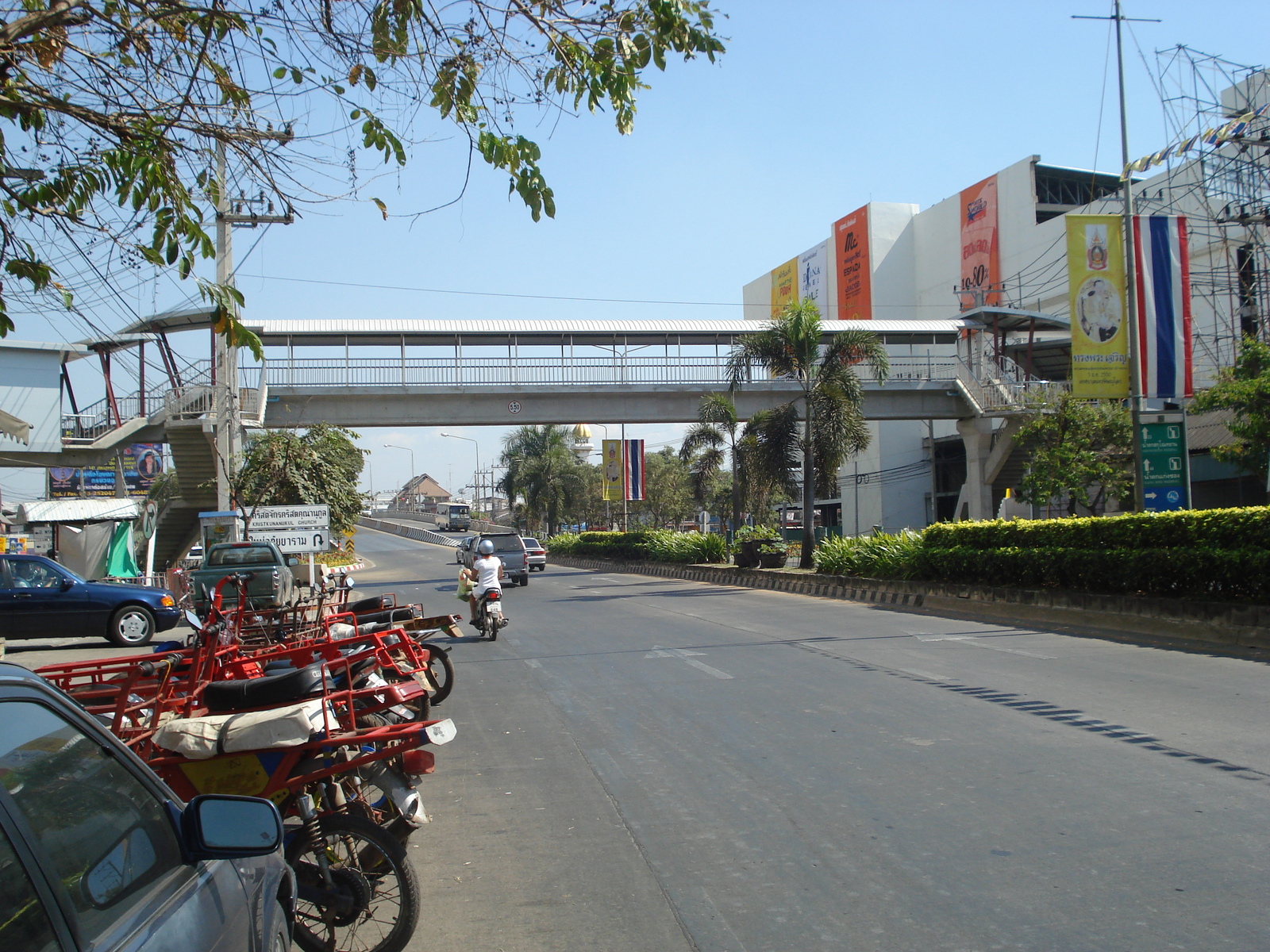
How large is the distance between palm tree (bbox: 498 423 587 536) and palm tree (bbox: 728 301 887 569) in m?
33.7

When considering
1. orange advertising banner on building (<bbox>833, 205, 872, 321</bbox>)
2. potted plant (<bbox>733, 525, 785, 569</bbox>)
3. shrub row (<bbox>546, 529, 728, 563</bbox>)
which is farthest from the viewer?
orange advertising banner on building (<bbox>833, 205, 872, 321</bbox>)

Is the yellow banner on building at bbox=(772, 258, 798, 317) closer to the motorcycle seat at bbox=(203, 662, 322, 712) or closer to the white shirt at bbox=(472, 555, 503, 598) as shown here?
the white shirt at bbox=(472, 555, 503, 598)

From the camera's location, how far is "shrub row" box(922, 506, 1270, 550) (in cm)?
1291

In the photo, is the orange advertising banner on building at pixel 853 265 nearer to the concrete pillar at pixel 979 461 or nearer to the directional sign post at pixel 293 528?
the concrete pillar at pixel 979 461

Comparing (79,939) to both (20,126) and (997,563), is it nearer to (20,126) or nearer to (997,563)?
(20,126)

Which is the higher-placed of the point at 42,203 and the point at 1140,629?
the point at 42,203

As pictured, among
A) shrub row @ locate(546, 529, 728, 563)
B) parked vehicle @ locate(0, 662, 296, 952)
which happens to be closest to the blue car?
parked vehicle @ locate(0, 662, 296, 952)

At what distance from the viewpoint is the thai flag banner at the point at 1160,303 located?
704 inches

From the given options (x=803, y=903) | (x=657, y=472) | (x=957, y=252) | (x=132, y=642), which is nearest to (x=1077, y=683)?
(x=803, y=903)

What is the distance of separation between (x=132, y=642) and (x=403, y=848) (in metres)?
14.7

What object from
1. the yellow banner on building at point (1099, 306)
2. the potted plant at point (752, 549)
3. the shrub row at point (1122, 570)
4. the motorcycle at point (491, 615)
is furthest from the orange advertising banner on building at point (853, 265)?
the motorcycle at point (491, 615)

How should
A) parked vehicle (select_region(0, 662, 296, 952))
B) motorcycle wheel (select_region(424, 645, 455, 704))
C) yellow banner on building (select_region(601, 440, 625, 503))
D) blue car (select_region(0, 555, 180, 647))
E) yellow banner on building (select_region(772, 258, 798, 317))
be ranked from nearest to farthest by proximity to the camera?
parked vehicle (select_region(0, 662, 296, 952))
motorcycle wheel (select_region(424, 645, 455, 704))
blue car (select_region(0, 555, 180, 647))
yellow banner on building (select_region(601, 440, 625, 503))
yellow banner on building (select_region(772, 258, 798, 317))

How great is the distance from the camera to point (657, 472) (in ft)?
252

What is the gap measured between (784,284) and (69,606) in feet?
219
